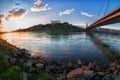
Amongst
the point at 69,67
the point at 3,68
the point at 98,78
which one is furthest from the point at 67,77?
the point at 69,67

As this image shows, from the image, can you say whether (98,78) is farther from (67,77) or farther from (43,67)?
(43,67)

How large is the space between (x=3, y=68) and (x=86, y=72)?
13.6 feet

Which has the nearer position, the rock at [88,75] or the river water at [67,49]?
the rock at [88,75]

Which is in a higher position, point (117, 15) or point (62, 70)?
point (117, 15)

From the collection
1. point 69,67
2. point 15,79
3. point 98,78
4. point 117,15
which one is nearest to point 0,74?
point 15,79

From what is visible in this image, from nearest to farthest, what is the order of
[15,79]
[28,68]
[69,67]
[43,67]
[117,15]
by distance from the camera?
[15,79], [28,68], [43,67], [69,67], [117,15]

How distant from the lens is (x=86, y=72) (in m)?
16.5

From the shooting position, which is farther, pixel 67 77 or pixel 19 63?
pixel 19 63

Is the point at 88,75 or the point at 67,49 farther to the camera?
the point at 67,49

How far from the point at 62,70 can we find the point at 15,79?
656 cm

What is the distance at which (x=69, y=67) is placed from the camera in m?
20.9

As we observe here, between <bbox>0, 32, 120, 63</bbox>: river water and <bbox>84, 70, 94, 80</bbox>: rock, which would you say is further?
<bbox>0, 32, 120, 63</bbox>: river water

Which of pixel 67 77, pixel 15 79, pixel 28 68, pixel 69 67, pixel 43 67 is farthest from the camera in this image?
pixel 69 67

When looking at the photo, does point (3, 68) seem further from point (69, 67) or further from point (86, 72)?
point (69, 67)
